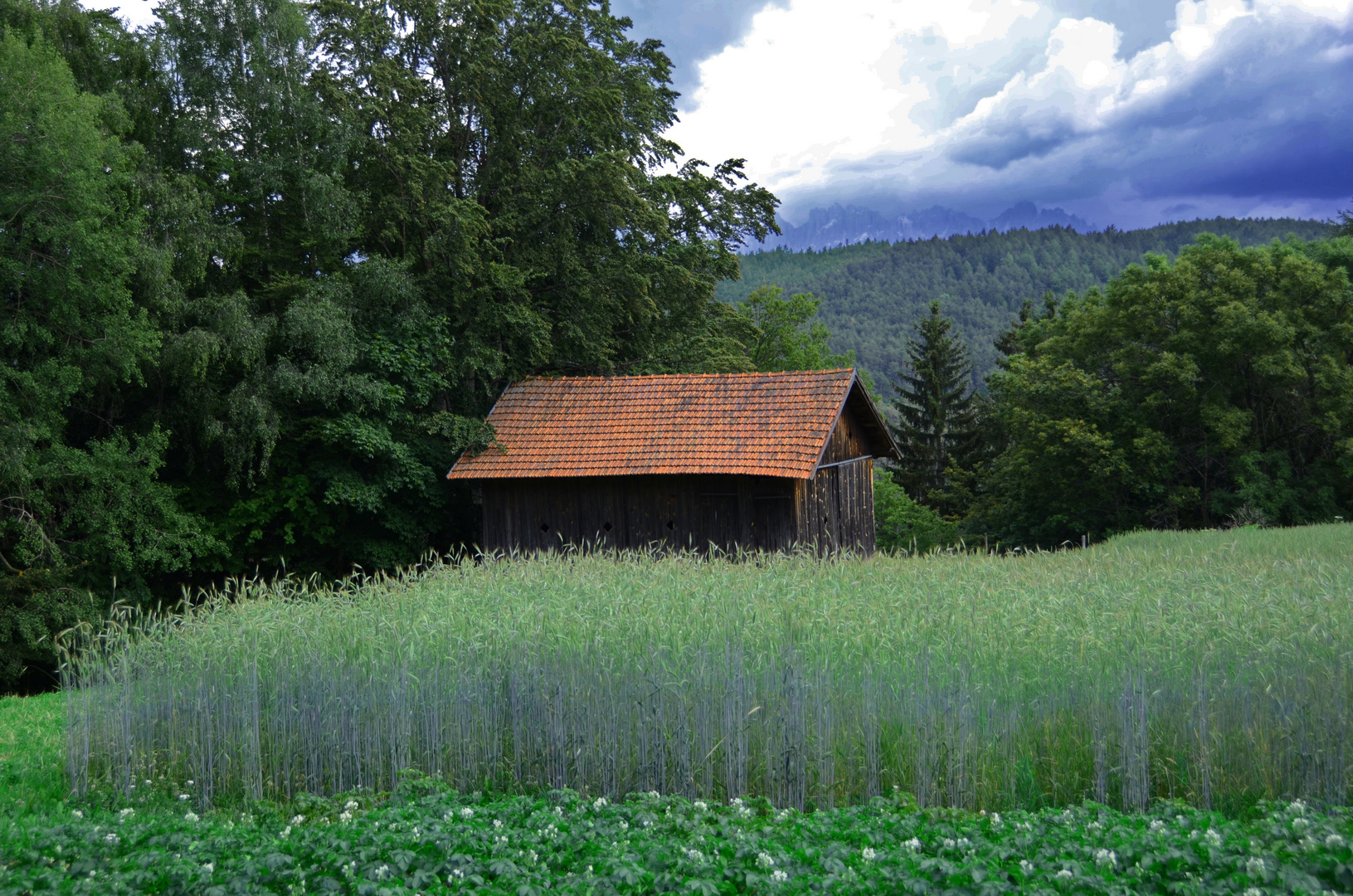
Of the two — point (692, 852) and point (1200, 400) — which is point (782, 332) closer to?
point (1200, 400)

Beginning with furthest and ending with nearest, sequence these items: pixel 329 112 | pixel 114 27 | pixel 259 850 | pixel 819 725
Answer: pixel 329 112 < pixel 114 27 < pixel 819 725 < pixel 259 850

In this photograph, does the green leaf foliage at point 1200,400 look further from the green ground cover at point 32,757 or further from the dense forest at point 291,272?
the green ground cover at point 32,757

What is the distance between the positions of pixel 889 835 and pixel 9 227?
15.2 metres

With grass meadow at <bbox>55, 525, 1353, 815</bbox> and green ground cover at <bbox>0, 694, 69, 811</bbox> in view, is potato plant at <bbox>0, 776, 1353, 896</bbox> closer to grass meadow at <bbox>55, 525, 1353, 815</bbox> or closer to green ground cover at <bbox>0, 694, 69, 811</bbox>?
grass meadow at <bbox>55, 525, 1353, 815</bbox>

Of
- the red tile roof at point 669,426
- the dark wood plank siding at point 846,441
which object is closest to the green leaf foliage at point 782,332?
the dark wood plank siding at point 846,441

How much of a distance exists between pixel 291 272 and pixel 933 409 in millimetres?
32760

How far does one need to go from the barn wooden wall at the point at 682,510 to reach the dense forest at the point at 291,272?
1.79 m

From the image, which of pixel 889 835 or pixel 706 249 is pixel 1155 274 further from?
pixel 889 835

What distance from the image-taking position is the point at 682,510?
1571cm

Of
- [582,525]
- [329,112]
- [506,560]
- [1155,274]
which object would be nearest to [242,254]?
[329,112]

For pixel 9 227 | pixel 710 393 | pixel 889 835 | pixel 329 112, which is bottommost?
pixel 889 835

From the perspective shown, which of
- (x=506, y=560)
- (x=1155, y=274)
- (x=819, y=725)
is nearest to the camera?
(x=819, y=725)

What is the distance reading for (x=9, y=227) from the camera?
44.0 ft

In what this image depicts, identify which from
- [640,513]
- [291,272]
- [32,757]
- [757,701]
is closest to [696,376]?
[640,513]
